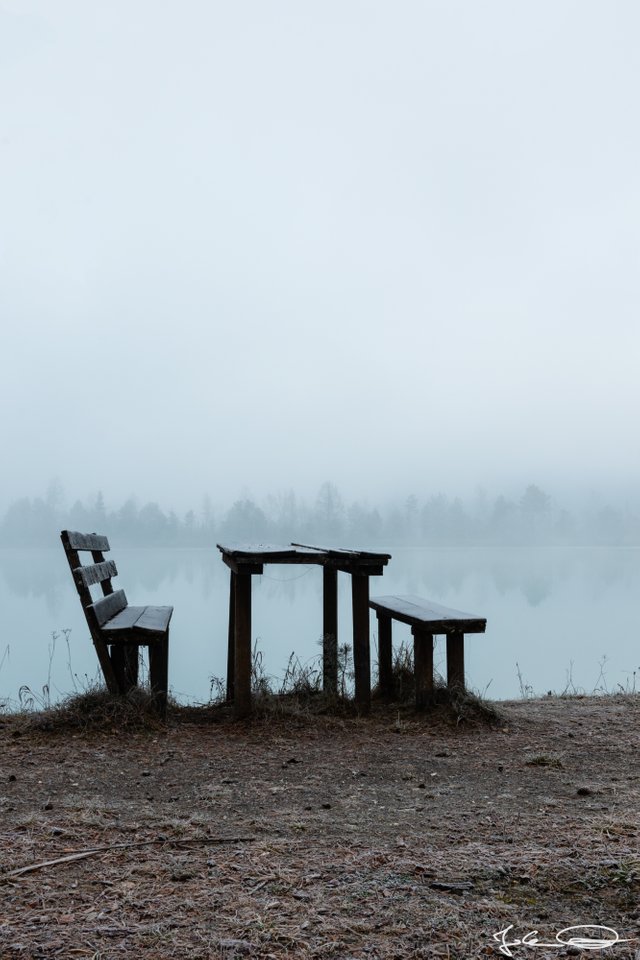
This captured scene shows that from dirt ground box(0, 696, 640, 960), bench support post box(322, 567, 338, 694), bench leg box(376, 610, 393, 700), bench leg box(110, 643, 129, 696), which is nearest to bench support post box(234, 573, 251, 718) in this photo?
dirt ground box(0, 696, 640, 960)

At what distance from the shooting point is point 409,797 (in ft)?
11.8

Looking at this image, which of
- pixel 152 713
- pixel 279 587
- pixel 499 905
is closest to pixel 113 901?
pixel 499 905

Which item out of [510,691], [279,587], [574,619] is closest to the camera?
[510,691]

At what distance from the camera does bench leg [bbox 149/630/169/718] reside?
16.7ft

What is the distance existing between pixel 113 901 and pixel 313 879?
0.65 metres

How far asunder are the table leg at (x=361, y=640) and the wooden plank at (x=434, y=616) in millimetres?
341

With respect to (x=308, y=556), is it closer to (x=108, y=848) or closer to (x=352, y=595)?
(x=352, y=595)

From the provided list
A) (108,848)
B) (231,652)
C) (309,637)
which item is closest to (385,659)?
(231,652)

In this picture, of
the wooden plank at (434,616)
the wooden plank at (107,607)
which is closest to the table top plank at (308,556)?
the wooden plank at (434,616)

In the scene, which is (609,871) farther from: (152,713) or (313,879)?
(152,713)

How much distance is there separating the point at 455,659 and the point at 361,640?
728 mm

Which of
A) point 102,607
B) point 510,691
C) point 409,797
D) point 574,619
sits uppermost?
point 102,607

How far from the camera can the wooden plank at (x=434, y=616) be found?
529 cm

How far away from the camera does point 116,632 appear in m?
4.86
